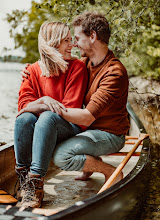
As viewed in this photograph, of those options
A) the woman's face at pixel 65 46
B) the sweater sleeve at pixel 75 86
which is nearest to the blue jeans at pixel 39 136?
the sweater sleeve at pixel 75 86

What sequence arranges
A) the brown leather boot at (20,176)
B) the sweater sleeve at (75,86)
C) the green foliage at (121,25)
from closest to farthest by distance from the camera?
the brown leather boot at (20,176)
the sweater sleeve at (75,86)
the green foliage at (121,25)

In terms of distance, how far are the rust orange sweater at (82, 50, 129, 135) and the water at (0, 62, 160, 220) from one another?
24.5 inches

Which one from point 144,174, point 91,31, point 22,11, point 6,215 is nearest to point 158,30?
point 22,11

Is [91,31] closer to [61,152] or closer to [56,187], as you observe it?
[61,152]

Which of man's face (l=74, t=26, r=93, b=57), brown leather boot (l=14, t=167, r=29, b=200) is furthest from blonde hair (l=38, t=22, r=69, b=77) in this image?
A: brown leather boot (l=14, t=167, r=29, b=200)

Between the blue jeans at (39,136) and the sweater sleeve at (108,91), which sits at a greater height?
the sweater sleeve at (108,91)

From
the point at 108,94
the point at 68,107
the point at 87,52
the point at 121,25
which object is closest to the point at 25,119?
the point at 68,107

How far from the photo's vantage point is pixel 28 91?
224cm

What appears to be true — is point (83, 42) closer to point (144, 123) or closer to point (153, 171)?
point (153, 171)

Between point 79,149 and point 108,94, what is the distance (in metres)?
0.38

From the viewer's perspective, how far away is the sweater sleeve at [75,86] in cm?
216

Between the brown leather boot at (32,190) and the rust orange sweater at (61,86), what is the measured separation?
49 centimetres

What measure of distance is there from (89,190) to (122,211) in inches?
37.3

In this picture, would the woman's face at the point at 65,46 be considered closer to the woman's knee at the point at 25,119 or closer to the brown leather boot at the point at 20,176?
the woman's knee at the point at 25,119
